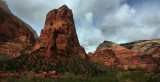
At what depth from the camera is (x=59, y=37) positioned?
3538 cm

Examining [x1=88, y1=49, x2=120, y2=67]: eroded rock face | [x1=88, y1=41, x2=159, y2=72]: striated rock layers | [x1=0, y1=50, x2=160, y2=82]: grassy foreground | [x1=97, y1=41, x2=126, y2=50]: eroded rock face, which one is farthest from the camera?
[x1=97, y1=41, x2=126, y2=50]: eroded rock face

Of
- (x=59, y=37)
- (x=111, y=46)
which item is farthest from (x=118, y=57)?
(x=59, y=37)

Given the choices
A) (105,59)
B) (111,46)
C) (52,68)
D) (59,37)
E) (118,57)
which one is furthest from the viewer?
(111,46)

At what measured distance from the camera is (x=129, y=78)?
39.6 feet

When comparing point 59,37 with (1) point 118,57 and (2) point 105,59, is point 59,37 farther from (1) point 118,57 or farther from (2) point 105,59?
(1) point 118,57

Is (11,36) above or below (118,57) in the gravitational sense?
above

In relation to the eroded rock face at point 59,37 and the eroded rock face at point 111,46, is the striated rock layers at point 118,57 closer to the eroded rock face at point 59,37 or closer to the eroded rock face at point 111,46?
the eroded rock face at point 111,46

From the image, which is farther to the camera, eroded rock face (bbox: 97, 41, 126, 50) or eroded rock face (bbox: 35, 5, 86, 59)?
eroded rock face (bbox: 97, 41, 126, 50)

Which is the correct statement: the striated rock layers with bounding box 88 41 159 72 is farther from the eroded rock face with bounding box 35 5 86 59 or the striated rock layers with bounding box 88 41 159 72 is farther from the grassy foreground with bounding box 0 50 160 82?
the eroded rock face with bounding box 35 5 86 59

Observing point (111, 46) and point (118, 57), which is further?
point (111, 46)

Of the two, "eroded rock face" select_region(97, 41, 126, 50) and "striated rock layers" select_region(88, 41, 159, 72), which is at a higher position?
"eroded rock face" select_region(97, 41, 126, 50)

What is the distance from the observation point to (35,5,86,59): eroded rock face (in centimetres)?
3338

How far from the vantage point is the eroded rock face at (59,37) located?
3338 cm

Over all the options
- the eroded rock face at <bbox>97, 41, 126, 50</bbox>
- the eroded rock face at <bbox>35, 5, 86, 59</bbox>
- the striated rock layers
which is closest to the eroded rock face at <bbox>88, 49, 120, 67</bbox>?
the striated rock layers
